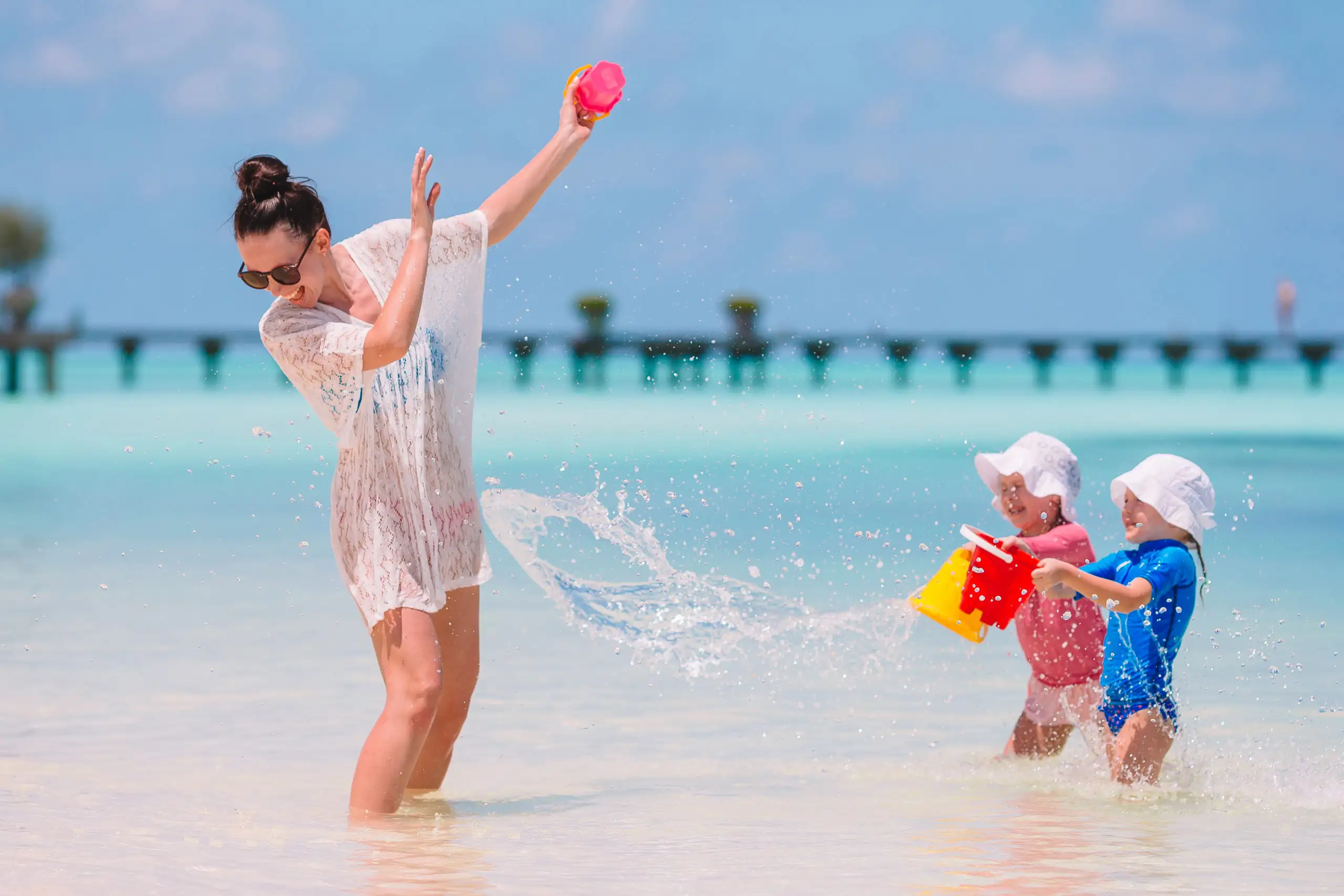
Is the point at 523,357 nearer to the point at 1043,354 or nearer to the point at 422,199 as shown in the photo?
the point at 1043,354

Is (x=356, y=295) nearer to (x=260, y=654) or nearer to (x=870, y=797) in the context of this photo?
(x=870, y=797)

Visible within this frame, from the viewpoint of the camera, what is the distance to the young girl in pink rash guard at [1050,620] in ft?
18.1

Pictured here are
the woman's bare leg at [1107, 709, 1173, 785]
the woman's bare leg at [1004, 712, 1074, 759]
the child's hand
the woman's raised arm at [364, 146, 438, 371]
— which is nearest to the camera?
the woman's raised arm at [364, 146, 438, 371]

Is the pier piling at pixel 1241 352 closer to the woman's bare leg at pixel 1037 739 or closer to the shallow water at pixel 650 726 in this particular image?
the shallow water at pixel 650 726

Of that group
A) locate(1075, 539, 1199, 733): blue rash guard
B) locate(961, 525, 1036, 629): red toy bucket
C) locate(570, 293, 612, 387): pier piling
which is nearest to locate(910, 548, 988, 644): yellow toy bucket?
locate(961, 525, 1036, 629): red toy bucket

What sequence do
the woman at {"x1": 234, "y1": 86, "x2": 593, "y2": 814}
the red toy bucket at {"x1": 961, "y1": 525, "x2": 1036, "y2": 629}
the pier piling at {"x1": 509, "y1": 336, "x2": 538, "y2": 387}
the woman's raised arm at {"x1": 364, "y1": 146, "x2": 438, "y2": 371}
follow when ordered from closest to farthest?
the woman's raised arm at {"x1": 364, "y1": 146, "x2": 438, "y2": 371}, the woman at {"x1": 234, "y1": 86, "x2": 593, "y2": 814}, the red toy bucket at {"x1": 961, "y1": 525, "x2": 1036, "y2": 629}, the pier piling at {"x1": 509, "y1": 336, "x2": 538, "y2": 387}

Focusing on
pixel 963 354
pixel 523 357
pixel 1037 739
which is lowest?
pixel 1037 739

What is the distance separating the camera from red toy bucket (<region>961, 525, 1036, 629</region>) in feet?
16.3

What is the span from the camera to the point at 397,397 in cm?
459

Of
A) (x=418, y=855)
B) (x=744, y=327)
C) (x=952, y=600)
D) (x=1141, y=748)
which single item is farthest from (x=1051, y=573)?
(x=744, y=327)

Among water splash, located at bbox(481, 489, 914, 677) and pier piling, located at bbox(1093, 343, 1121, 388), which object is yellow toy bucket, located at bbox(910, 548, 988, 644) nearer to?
water splash, located at bbox(481, 489, 914, 677)

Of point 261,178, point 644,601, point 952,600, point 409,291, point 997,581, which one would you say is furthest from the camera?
point 644,601

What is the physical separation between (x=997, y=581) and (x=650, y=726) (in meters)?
1.82

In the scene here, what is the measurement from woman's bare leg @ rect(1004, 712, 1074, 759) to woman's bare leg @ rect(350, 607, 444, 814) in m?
2.01
